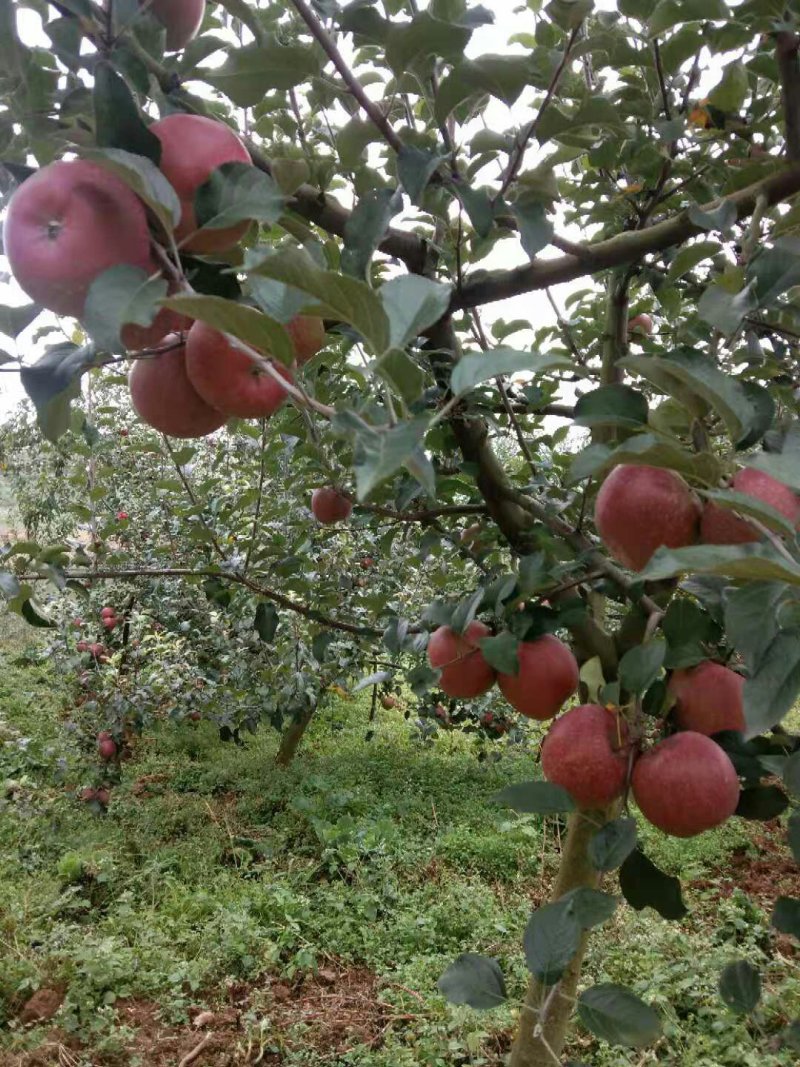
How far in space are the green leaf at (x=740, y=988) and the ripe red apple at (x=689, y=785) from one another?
0.67 ft

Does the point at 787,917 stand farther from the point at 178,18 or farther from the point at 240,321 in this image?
the point at 178,18

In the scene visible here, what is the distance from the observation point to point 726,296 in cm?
60

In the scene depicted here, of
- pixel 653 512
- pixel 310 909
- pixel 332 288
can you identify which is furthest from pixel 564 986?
pixel 310 909

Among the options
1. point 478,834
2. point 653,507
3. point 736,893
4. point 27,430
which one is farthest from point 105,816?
point 653,507

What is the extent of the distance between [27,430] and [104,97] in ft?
16.4

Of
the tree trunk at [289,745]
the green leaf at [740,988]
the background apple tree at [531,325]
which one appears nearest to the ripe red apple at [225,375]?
the background apple tree at [531,325]

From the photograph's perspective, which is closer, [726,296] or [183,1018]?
[726,296]

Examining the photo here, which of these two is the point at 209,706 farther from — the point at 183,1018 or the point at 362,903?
the point at 183,1018

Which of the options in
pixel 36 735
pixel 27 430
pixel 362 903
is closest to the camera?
pixel 362 903

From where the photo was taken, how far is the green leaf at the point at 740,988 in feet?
2.48

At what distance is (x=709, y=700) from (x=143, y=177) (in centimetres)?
63

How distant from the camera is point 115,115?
1.33 ft

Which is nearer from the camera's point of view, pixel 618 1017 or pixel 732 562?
pixel 732 562

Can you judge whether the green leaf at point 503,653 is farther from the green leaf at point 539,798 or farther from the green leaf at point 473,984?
the green leaf at point 473,984
